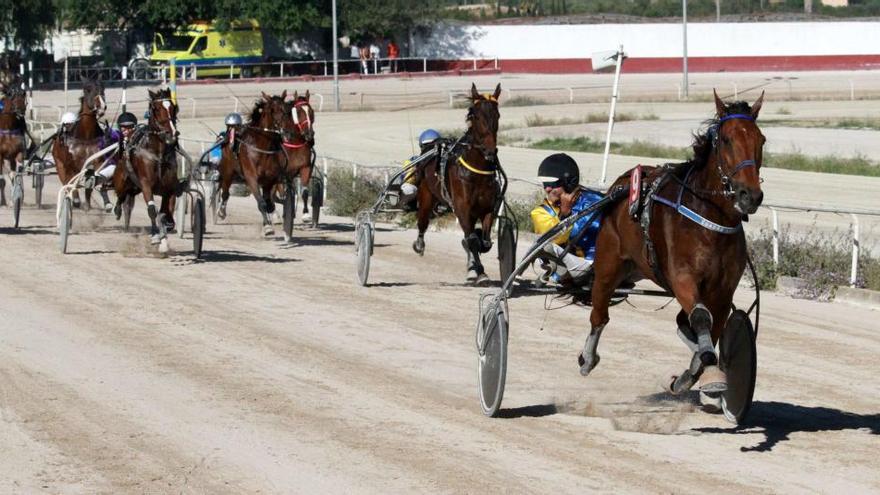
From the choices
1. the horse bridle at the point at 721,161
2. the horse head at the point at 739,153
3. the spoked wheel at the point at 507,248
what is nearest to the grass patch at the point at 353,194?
the spoked wheel at the point at 507,248

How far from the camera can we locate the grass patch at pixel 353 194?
23297 millimetres

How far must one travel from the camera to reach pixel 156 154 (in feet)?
55.5

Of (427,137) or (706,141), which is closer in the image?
(706,141)

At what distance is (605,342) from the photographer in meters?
11.4

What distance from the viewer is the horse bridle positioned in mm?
7504

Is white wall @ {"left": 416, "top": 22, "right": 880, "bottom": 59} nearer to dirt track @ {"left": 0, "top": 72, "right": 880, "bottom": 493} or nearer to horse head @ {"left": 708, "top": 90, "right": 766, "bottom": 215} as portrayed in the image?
dirt track @ {"left": 0, "top": 72, "right": 880, "bottom": 493}

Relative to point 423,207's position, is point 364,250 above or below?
below

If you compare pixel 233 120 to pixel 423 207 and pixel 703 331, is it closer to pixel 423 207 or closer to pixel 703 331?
pixel 423 207

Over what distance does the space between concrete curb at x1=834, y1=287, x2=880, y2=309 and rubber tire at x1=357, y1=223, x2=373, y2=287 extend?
14.7ft

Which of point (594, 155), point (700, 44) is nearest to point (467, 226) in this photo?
point (594, 155)

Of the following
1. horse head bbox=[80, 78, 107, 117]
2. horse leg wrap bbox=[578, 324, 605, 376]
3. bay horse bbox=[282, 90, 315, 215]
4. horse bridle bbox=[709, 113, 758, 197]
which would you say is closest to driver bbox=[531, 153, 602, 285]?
horse leg wrap bbox=[578, 324, 605, 376]

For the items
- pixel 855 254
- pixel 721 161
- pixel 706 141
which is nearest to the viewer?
pixel 721 161

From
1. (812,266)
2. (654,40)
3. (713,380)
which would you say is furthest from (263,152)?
(654,40)

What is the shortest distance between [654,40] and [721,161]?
5768 cm
